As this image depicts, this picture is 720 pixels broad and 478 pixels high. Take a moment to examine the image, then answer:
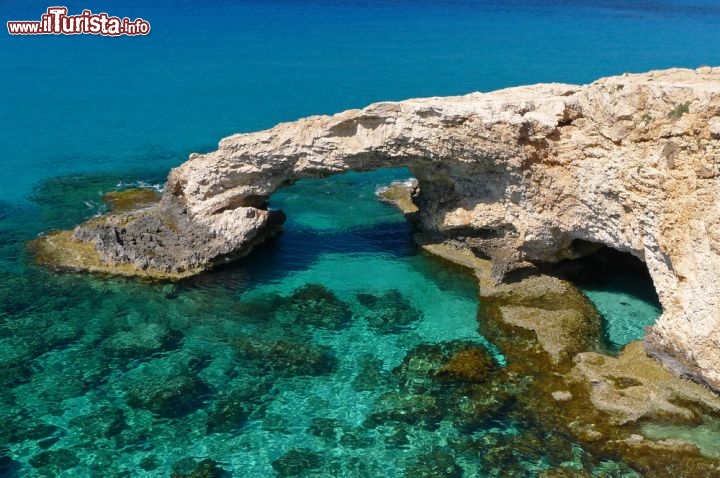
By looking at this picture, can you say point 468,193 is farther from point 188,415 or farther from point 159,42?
point 159,42

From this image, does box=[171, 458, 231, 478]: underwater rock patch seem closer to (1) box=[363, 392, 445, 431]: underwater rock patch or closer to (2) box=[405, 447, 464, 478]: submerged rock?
(1) box=[363, 392, 445, 431]: underwater rock patch

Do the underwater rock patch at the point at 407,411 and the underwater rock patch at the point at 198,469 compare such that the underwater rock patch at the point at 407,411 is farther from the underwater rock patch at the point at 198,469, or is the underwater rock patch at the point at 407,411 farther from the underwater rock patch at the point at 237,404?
the underwater rock patch at the point at 198,469

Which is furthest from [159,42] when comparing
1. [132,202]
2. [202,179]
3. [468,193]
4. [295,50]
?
[468,193]

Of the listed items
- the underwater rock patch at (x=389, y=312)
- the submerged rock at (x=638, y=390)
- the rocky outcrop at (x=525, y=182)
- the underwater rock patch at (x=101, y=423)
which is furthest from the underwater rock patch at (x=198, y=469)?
the submerged rock at (x=638, y=390)

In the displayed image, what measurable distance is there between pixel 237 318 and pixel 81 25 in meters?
58.7

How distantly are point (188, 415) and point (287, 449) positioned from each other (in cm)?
330

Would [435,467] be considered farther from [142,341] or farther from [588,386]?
[142,341]

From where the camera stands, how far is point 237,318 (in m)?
24.4

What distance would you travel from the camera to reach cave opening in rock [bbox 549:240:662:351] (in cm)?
2339

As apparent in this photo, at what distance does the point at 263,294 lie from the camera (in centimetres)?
2600

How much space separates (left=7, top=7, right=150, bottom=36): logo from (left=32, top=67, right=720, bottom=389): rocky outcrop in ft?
153

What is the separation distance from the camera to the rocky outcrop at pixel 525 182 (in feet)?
63.8

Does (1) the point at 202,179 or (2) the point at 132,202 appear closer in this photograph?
(1) the point at 202,179

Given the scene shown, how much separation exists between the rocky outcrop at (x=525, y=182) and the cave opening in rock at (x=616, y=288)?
47.0 inches
